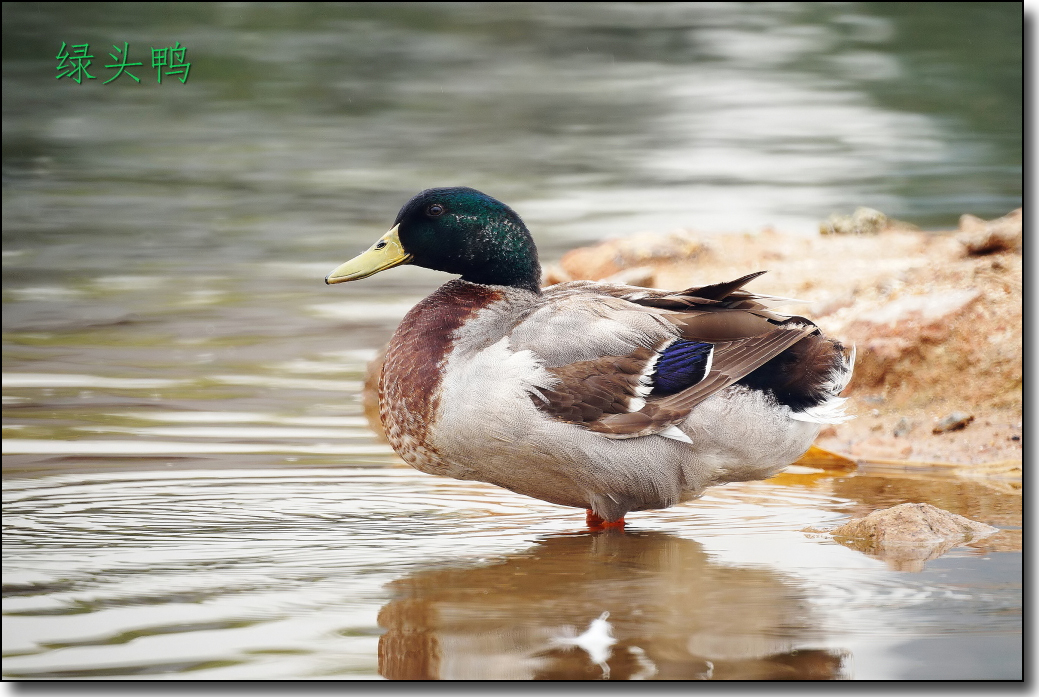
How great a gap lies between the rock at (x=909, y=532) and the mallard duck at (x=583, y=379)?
363 millimetres

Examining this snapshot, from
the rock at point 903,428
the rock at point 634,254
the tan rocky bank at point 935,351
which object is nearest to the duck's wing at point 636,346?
the tan rocky bank at point 935,351

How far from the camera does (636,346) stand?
14.5ft

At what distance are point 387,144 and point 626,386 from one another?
29.3 feet

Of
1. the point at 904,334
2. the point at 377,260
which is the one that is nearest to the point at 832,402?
the point at 904,334

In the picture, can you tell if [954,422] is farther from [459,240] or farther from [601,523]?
[459,240]

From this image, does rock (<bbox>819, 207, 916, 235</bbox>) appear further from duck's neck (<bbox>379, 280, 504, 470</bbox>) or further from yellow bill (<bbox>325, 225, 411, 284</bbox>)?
yellow bill (<bbox>325, 225, 411, 284</bbox>)

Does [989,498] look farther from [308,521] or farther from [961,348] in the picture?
[308,521]

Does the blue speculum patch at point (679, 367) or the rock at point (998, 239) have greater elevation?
the rock at point (998, 239)

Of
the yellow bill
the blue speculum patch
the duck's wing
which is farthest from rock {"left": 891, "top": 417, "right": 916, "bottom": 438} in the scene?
the yellow bill

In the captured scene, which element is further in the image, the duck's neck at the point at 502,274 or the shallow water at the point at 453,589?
the duck's neck at the point at 502,274

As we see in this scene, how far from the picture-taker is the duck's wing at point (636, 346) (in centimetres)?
428

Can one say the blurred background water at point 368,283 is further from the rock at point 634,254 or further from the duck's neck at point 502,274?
the rock at point 634,254

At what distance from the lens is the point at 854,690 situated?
317 cm

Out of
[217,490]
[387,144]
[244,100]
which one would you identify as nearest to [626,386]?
[217,490]
